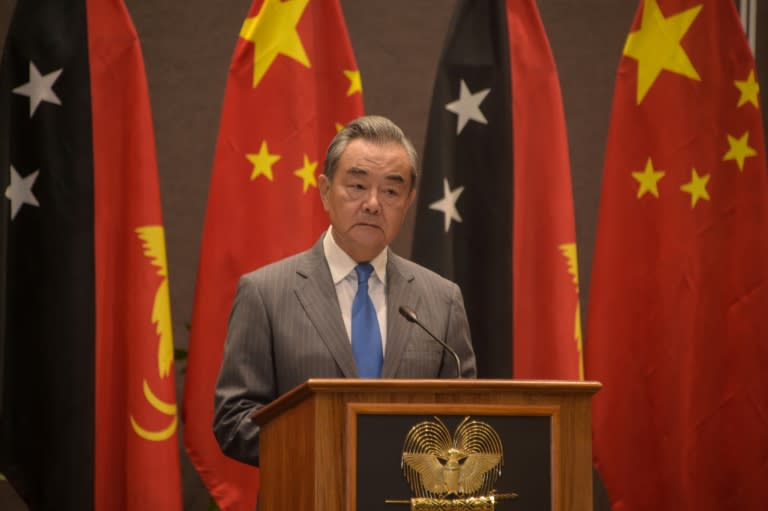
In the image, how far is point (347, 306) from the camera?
251cm

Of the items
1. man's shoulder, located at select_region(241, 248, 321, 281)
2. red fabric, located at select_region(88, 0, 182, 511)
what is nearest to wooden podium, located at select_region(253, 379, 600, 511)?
man's shoulder, located at select_region(241, 248, 321, 281)

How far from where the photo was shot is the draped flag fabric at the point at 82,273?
3.34 m

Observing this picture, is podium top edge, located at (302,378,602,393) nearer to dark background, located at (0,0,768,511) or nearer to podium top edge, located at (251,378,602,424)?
podium top edge, located at (251,378,602,424)

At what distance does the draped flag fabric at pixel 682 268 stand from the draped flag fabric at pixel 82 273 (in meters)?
1.59

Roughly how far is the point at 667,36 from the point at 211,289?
1.89m

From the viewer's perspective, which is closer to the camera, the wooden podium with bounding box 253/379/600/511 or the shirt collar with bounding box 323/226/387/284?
the wooden podium with bounding box 253/379/600/511

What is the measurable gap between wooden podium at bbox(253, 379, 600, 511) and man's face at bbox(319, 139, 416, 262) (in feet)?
2.28

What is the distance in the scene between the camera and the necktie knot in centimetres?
254

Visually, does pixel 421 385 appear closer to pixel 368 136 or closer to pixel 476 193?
pixel 368 136

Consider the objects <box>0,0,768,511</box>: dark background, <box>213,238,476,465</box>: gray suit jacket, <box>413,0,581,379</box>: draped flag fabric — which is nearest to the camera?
<box>213,238,476,465</box>: gray suit jacket

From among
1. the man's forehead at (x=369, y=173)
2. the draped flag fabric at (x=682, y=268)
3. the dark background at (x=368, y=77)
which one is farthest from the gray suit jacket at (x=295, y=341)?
the dark background at (x=368, y=77)

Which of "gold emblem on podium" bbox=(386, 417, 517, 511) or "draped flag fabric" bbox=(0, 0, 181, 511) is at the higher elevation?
"draped flag fabric" bbox=(0, 0, 181, 511)

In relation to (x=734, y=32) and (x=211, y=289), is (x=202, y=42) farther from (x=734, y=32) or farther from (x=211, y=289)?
(x=734, y=32)

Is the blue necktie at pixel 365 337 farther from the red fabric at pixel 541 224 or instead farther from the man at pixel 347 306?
the red fabric at pixel 541 224
